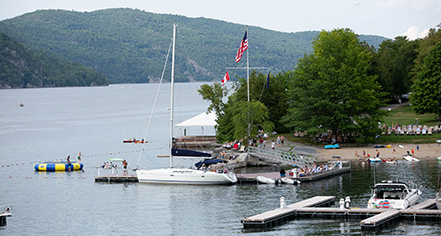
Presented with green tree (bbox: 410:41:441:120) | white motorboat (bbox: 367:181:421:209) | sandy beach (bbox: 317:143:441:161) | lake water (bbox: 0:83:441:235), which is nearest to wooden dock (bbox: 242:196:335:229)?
lake water (bbox: 0:83:441:235)

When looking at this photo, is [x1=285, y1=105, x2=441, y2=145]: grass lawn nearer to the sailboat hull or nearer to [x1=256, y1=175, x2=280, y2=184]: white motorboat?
[x1=256, y1=175, x2=280, y2=184]: white motorboat

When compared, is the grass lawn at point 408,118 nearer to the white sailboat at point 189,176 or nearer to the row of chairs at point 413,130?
the row of chairs at point 413,130

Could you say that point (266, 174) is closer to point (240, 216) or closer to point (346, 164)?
point (346, 164)

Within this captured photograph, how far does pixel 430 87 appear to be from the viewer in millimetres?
87625

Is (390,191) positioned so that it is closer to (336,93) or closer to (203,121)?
(336,93)

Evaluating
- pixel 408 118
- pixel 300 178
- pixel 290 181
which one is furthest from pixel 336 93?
pixel 290 181

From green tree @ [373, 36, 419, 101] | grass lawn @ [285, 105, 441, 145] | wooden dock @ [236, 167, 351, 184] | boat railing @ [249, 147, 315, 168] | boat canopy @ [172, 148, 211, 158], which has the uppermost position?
green tree @ [373, 36, 419, 101]

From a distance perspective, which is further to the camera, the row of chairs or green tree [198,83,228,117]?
green tree [198,83,228,117]

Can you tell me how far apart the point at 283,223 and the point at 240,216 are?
3.68 meters

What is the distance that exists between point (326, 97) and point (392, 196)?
114 feet

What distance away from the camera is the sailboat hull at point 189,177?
56.8 metres

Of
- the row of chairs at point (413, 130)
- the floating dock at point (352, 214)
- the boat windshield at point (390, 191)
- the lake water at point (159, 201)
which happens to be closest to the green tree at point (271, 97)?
the row of chairs at point (413, 130)

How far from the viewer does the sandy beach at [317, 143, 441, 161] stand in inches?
2667

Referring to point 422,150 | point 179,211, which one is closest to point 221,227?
point 179,211
